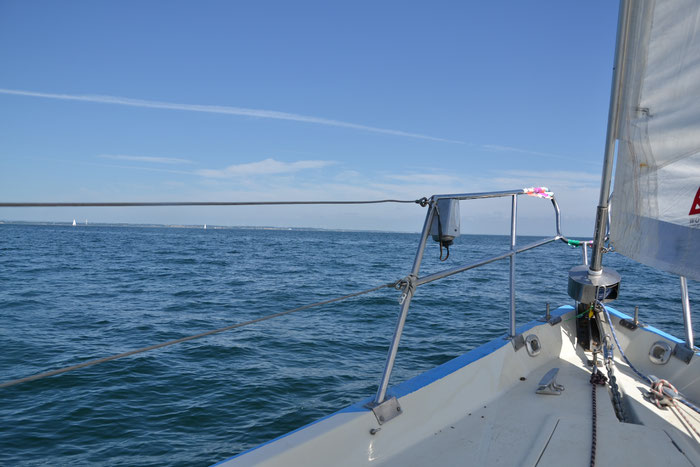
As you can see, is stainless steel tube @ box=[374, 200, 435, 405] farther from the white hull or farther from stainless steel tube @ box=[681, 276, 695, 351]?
stainless steel tube @ box=[681, 276, 695, 351]

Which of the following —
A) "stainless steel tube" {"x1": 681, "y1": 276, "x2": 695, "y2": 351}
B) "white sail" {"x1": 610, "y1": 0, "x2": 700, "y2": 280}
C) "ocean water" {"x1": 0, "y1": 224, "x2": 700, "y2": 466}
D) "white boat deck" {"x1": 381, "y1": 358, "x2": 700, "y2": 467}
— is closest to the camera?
"white sail" {"x1": 610, "y1": 0, "x2": 700, "y2": 280}

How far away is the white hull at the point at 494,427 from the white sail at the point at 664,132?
0.92 meters

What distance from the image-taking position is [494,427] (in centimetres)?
247

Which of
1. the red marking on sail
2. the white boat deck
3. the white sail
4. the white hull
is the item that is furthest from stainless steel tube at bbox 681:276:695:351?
the red marking on sail

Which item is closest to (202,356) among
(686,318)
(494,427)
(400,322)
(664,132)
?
(494,427)

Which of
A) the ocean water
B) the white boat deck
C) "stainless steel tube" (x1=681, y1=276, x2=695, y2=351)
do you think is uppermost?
"stainless steel tube" (x1=681, y1=276, x2=695, y2=351)

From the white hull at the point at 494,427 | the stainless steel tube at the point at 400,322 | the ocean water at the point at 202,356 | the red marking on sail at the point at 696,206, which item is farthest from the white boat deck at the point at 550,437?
the ocean water at the point at 202,356

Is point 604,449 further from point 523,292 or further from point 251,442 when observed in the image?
point 523,292

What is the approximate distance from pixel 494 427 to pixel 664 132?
1.74 m

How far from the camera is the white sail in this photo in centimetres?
198

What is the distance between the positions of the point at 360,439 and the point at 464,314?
31.6ft

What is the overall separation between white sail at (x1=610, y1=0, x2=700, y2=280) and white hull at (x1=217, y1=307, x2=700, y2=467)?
3.03 ft

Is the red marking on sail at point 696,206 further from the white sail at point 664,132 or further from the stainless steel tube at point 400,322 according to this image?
the stainless steel tube at point 400,322

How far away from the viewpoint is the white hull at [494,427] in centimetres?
204
